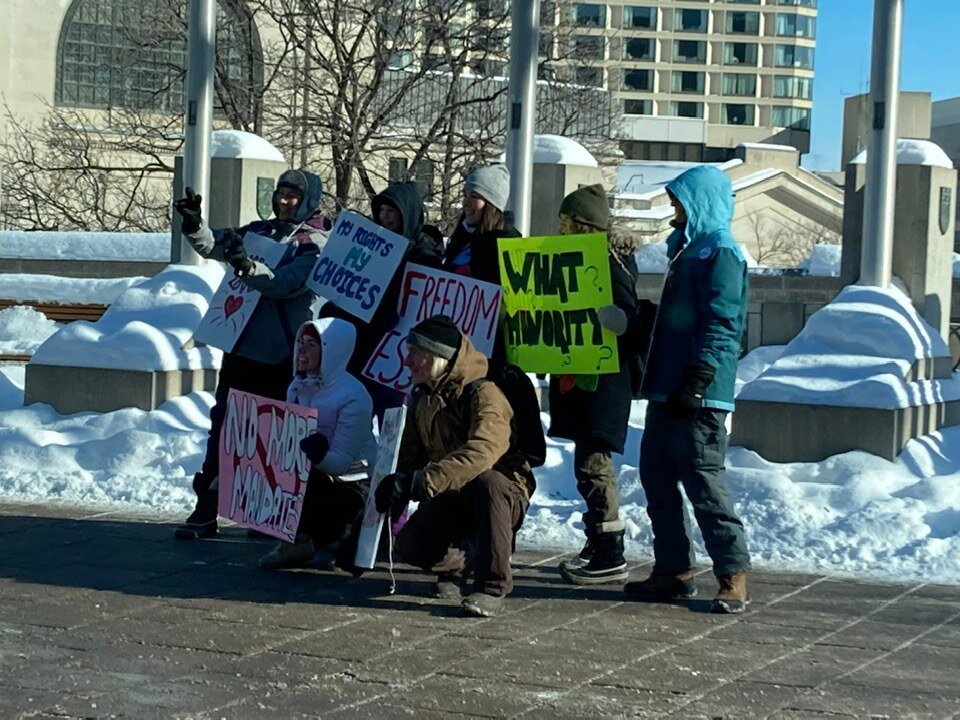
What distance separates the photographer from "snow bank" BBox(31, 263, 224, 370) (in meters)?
11.5

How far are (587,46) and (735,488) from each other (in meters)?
19.7

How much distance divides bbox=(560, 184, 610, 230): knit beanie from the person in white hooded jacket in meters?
1.20

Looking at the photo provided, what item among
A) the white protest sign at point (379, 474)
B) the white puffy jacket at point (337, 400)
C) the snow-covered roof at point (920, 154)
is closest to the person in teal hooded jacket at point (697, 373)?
the white protest sign at point (379, 474)

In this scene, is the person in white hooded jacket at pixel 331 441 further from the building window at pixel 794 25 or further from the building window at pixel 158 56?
the building window at pixel 794 25

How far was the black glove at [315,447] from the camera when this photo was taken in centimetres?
685

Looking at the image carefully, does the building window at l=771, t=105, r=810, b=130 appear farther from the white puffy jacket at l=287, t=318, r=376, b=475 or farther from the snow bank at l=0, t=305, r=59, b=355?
the white puffy jacket at l=287, t=318, r=376, b=475

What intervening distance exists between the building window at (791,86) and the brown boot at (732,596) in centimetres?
12902

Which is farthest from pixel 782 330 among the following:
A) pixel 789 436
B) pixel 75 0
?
pixel 75 0

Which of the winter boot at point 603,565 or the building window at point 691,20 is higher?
the building window at point 691,20

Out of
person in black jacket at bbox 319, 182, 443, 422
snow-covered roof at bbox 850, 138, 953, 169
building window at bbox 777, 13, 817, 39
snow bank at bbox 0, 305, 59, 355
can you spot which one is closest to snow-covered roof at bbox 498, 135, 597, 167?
snow-covered roof at bbox 850, 138, 953, 169

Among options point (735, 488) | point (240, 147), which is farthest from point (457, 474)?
point (240, 147)

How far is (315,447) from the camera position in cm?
685

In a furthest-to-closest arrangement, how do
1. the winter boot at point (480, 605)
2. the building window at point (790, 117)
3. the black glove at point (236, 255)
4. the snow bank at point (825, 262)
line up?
the building window at point (790, 117)
the snow bank at point (825, 262)
the black glove at point (236, 255)
the winter boot at point (480, 605)

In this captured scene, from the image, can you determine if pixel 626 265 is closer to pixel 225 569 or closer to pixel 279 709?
pixel 225 569
